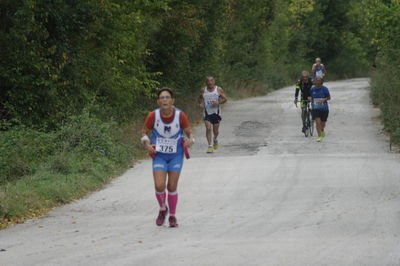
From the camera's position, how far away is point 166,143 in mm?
10281

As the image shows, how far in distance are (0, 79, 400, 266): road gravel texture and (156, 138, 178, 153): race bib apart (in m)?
1.02

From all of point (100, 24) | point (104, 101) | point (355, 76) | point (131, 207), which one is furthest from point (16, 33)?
point (355, 76)

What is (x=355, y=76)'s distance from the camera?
79500 mm

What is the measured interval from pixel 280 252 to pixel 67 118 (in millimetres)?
11063

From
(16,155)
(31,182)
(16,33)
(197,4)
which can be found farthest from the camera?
(197,4)

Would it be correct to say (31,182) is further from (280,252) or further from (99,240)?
(280,252)

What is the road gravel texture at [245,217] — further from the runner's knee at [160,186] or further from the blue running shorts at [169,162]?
the blue running shorts at [169,162]

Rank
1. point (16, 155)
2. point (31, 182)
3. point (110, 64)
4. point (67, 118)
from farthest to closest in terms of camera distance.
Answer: point (110, 64) → point (67, 118) → point (16, 155) → point (31, 182)

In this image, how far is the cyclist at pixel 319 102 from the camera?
21672mm

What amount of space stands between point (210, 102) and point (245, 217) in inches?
356

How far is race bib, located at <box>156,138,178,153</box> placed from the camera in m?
10.3

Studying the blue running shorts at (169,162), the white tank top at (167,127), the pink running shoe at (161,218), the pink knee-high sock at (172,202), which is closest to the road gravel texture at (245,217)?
the pink running shoe at (161,218)

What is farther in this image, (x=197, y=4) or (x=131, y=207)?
(x=197, y=4)

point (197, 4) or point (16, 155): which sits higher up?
point (197, 4)
